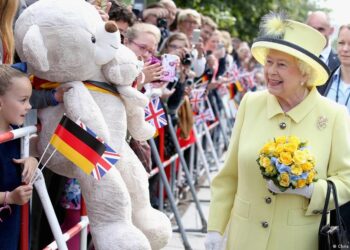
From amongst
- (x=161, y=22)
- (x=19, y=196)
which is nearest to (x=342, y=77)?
(x=161, y=22)

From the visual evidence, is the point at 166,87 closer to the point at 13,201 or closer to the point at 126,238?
the point at 126,238

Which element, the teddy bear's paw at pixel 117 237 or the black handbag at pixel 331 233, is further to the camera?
the teddy bear's paw at pixel 117 237

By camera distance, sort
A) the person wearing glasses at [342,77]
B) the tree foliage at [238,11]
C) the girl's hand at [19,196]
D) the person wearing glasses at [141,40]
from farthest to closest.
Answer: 1. the tree foliage at [238,11]
2. the person wearing glasses at [141,40]
3. the person wearing glasses at [342,77]
4. the girl's hand at [19,196]

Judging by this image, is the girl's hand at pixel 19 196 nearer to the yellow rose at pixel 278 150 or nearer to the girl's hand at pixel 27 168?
the girl's hand at pixel 27 168

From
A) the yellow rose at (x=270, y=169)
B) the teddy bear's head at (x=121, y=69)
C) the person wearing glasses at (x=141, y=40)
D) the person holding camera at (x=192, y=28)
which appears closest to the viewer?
the yellow rose at (x=270, y=169)

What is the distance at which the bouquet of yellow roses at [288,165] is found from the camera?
3.44 metres

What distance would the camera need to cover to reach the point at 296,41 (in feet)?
12.1

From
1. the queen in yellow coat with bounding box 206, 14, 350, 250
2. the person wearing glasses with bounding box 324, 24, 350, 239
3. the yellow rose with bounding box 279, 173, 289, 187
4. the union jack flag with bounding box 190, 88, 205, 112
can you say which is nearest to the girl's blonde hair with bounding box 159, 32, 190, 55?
the union jack flag with bounding box 190, 88, 205, 112

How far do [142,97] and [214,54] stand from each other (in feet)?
17.9

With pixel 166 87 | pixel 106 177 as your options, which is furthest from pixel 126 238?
pixel 166 87

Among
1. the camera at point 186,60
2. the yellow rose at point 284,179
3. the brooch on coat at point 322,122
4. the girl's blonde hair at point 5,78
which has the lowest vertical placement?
the camera at point 186,60

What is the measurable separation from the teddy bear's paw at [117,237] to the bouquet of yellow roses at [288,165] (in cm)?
93

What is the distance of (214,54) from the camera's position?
379 inches

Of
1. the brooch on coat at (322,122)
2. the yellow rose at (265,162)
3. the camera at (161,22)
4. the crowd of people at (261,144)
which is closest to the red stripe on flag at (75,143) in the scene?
the crowd of people at (261,144)
